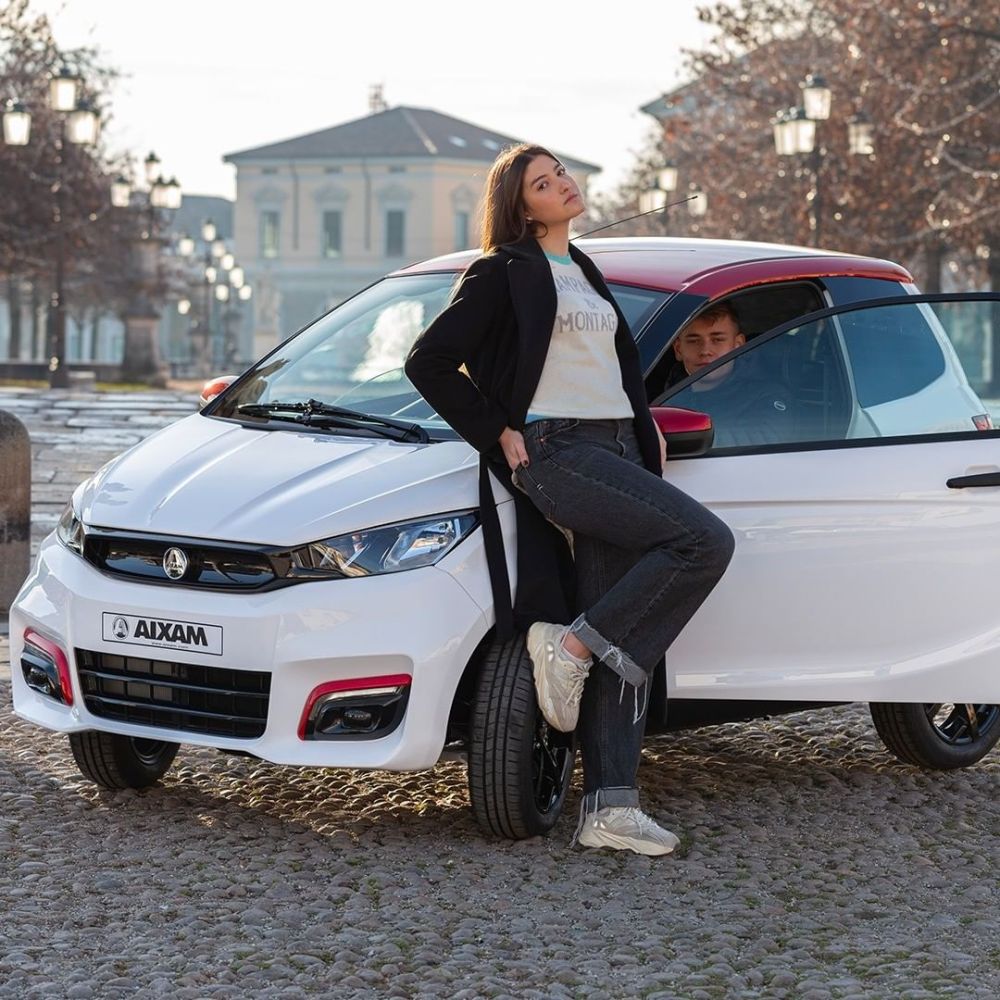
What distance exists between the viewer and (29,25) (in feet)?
162

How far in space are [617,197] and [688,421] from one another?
7156 centimetres

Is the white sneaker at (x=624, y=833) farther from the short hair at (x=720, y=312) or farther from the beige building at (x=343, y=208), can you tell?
the beige building at (x=343, y=208)

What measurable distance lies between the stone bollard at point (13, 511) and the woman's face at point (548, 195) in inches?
199

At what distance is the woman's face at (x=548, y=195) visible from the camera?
5.58 metres

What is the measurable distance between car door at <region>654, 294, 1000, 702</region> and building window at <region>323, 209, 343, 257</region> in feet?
346

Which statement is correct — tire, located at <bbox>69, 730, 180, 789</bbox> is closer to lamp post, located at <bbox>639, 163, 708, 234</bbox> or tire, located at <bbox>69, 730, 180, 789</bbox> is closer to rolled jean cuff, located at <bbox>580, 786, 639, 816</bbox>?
rolled jean cuff, located at <bbox>580, 786, 639, 816</bbox>

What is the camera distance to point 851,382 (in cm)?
620

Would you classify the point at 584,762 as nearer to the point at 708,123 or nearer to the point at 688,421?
the point at 688,421

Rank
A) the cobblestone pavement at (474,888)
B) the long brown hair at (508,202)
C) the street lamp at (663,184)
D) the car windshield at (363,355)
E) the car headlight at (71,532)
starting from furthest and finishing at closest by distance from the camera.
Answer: the street lamp at (663,184)
the car windshield at (363,355)
the car headlight at (71,532)
the long brown hair at (508,202)
the cobblestone pavement at (474,888)

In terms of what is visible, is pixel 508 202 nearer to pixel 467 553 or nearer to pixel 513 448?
pixel 513 448

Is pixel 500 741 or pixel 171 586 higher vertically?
pixel 171 586

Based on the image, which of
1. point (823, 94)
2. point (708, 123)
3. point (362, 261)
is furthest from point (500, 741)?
point (362, 261)

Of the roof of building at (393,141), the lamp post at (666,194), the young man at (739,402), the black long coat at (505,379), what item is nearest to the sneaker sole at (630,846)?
the black long coat at (505,379)

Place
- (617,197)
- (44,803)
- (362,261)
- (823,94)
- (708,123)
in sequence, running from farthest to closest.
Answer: (362,261), (617,197), (708,123), (823,94), (44,803)
